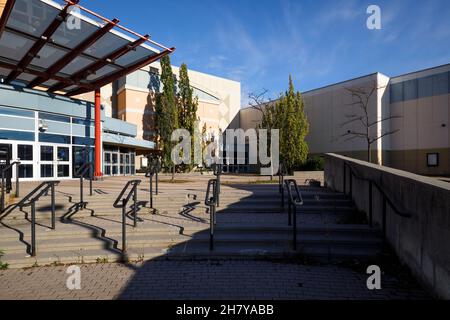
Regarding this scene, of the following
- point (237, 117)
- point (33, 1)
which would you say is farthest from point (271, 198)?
point (237, 117)

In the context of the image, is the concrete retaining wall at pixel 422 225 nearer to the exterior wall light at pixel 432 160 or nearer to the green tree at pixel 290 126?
the green tree at pixel 290 126

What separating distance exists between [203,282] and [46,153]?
16.4m

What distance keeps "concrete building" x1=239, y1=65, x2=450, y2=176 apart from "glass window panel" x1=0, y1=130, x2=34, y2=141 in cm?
2561

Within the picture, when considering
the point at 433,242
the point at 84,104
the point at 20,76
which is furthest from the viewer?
the point at 84,104

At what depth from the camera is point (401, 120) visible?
2661cm

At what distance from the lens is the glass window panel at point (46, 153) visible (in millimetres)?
16750

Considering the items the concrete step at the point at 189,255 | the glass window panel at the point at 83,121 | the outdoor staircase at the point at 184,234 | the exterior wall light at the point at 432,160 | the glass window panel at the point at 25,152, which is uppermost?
the glass window panel at the point at 83,121

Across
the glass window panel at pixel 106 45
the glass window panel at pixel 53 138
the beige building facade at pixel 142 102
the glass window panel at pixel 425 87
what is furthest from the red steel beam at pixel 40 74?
the glass window panel at pixel 425 87

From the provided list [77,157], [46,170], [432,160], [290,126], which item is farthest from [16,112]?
[432,160]

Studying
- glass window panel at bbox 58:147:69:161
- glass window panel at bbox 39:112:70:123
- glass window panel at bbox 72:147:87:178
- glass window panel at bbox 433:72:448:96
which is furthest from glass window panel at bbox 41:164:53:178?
glass window panel at bbox 433:72:448:96

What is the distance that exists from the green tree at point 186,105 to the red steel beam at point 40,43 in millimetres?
15828

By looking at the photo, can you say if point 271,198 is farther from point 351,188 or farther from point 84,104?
point 84,104

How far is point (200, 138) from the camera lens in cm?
2992
